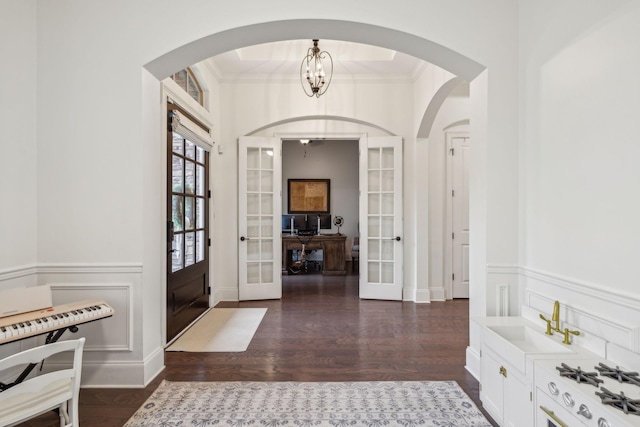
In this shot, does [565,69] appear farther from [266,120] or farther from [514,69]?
[266,120]

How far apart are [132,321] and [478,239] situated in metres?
2.60

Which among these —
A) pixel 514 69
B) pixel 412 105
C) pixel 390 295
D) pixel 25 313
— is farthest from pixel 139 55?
pixel 390 295

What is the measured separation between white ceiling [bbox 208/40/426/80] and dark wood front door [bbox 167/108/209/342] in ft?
4.11

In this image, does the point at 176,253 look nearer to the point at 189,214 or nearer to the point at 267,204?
the point at 189,214

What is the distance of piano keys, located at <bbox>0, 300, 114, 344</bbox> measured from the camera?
173cm

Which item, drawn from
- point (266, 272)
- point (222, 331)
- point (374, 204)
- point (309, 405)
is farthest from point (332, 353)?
point (374, 204)

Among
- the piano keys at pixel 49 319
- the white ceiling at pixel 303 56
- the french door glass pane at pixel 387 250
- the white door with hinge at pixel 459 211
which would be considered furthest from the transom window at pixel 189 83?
the white door with hinge at pixel 459 211

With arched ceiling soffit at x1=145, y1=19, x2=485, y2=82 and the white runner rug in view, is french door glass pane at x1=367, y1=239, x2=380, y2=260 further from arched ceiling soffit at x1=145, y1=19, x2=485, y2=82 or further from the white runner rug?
arched ceiling soffit at x1=145, y1=19, x2=485, y2=82

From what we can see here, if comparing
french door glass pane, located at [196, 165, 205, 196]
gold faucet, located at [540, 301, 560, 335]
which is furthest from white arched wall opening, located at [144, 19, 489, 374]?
french door glass pane, located at [196, 165, 205, 196]

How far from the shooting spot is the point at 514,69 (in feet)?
7.90

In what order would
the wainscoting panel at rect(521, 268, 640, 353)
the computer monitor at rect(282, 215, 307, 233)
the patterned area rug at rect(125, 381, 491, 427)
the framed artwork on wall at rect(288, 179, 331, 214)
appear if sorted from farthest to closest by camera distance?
1. the framed artwork on wall at rect(288, 179, 331, 214)
2. the computer monitor at rect(282, 215, 307, 233)
3. the patterned area rug at rect(125, 381, 491, 427)
4. the wainscoting panel at rect(521, 268, 640, 353)

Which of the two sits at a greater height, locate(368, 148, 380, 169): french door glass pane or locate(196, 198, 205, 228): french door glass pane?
locate(368, 148, 380, 169): french door glass pane

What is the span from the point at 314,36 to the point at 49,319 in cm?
260

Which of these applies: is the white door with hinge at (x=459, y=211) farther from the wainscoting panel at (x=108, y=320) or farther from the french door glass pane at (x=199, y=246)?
the wainscoting panel at (x=108, y=320)
